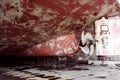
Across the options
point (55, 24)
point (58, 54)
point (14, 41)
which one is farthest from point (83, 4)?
point (14, 41)

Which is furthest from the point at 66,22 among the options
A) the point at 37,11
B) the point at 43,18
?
the point at 37,11

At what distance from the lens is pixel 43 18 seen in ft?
11.5

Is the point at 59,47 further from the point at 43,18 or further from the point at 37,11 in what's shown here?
the point at 37,11

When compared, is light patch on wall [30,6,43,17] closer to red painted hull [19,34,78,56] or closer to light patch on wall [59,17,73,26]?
light patch on wall [59,17,73,26]

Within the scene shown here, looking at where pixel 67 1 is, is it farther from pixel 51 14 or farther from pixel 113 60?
pixel 113 60

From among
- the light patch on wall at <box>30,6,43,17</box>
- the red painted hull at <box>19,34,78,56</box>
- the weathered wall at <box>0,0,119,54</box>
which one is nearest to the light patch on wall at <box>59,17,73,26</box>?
the weathered wall at <box>0,0,119,54</box>

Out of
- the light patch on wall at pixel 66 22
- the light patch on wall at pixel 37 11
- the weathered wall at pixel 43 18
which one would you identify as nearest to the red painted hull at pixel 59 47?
the weathered wall at pixel 43 18

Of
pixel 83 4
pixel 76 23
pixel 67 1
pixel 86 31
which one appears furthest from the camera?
pixel 86 31

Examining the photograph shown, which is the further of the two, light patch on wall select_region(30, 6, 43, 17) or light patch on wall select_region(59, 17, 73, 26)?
light patch on wall select_region(59, 17, 73, 26)

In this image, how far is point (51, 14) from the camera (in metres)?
3.42

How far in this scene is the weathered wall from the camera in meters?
3.17

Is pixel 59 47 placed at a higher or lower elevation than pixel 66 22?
lower

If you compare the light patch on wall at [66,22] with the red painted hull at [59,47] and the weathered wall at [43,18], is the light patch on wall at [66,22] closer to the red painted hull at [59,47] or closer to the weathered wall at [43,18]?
the weathered wall at [43,18]

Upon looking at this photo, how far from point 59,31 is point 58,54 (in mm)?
484
